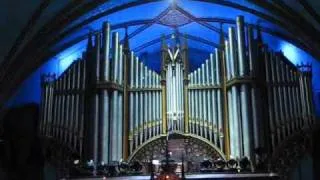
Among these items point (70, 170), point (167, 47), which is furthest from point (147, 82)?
point (70, 170)

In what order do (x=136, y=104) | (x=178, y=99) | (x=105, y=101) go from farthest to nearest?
(x=136, y=104) < (x=178, y=99) < (x=105, y=101)

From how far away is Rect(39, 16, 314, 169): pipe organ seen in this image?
50.7 feet

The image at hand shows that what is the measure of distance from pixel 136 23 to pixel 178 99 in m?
2.80

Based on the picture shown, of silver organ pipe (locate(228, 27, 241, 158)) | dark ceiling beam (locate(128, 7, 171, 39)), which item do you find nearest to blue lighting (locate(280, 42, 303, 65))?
silver organ pipe (locate(228, 27, 241, 158))

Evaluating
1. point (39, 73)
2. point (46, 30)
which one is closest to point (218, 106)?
point (46, 30)

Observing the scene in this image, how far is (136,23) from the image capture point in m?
17.4

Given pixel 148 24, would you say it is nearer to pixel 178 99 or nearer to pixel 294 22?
pixel 178 99

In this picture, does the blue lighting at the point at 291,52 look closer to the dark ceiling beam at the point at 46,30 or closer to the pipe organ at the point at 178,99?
the pipe organ at the point at 178,99

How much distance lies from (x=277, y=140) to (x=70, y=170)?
5139 mm

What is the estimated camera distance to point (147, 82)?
16.4 meters

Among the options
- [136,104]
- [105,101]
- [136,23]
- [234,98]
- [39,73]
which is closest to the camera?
[234,98]

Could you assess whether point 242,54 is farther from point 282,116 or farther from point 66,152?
point 66,152

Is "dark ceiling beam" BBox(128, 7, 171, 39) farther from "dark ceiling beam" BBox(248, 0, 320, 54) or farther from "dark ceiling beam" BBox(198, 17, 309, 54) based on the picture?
"dark ceiling beam" BBox(248, 0, 320, 54)

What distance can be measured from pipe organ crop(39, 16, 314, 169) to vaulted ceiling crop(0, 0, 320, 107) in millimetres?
550
